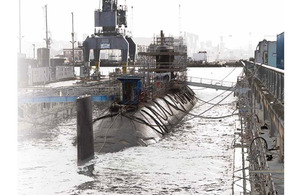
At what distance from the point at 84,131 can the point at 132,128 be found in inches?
286

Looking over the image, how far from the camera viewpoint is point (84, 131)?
3206cm

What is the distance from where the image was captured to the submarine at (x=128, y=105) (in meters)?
32.8

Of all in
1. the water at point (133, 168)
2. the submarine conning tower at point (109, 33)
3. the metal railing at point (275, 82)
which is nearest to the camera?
the metal railing at point (275, 82)

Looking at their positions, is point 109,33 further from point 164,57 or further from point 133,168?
point 133,168

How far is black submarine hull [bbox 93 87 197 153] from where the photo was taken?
118 ft

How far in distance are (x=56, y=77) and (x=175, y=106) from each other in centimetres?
3194

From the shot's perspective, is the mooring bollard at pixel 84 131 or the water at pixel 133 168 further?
the mooring bollard at pixel 84 131

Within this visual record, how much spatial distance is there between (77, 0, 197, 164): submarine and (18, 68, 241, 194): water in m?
1.31

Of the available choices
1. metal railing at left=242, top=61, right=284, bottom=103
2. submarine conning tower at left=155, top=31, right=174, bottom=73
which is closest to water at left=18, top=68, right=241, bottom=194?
metal railing at left=242, top=61, right=284, bottom=103

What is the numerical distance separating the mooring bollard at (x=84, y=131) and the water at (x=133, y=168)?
762 millimetres

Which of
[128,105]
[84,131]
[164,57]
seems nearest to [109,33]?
[164,57]

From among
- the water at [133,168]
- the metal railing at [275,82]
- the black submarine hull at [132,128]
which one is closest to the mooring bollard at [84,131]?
the water at [133,168]

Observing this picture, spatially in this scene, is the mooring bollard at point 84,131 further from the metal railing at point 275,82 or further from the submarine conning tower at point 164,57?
the submarine conning tower at point 164,57
